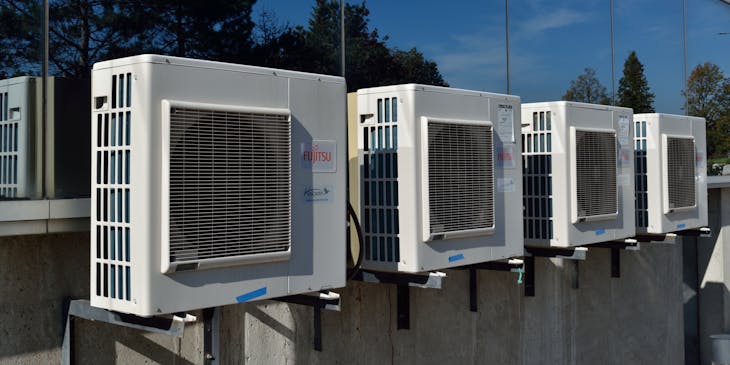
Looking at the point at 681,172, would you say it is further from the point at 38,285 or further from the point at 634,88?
the point at 38,285

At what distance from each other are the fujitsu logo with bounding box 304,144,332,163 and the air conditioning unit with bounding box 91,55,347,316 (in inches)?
0.4

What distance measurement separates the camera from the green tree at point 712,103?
7613 millimetres

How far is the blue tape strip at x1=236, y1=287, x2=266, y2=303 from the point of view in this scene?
8.41 feet

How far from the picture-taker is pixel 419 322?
407 cm

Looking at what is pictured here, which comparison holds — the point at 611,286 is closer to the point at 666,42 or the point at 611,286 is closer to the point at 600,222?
the point at 600,222

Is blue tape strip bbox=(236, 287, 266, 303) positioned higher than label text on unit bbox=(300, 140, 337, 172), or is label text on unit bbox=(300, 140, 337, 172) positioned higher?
label text on unit bbox=(300, 140, 337, 172)

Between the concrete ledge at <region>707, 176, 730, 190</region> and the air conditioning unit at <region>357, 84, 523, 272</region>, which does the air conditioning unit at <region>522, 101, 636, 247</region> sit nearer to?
the air conditioning unit at <region>357, 84, 523, 272</region>

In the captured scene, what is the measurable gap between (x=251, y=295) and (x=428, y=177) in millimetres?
964

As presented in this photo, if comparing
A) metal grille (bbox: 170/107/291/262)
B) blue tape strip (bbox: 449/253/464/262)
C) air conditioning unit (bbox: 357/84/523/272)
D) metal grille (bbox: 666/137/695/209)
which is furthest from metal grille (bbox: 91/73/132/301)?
metal grille (bbox: 666/137/695/209)

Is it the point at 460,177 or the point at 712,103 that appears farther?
the point at 712,103

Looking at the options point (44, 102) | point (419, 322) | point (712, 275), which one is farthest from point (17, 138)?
point (712, 275)

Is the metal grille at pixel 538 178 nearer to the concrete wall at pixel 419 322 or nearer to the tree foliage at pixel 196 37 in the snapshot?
the concrete wall at pixel 419 322

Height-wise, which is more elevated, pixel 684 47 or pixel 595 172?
pixel 684 47

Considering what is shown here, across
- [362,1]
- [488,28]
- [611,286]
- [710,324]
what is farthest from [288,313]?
[710,324]
